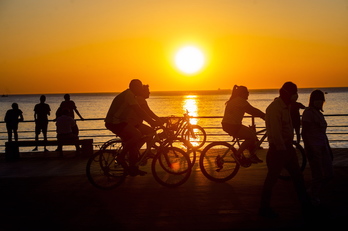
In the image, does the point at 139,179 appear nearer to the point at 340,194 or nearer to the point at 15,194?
the point at 15,194

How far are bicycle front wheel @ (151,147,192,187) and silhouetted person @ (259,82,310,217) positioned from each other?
229cm

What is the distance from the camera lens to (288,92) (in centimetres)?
653

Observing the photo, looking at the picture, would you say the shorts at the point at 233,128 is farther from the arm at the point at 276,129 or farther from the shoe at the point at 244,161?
the arm at the point at 276,129

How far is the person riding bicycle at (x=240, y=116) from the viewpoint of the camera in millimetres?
8748

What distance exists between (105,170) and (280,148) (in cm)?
344

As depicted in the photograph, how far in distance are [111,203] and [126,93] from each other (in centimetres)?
192

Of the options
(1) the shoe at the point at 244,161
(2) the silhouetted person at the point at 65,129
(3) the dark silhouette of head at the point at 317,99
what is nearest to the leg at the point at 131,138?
(1) the shoe at the point at 244,161

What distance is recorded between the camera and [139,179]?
952 cm

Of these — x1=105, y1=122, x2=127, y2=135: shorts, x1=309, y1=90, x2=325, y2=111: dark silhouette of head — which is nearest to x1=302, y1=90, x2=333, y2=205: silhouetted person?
x1=309, y1=90, x2=325, y2=111: dark silhouette of head

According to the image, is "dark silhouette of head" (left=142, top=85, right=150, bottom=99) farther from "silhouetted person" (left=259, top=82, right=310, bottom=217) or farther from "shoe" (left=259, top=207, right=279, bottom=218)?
"shoe" (left=259, top=207, right=279, bottom=218)

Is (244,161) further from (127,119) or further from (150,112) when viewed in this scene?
(127,119)

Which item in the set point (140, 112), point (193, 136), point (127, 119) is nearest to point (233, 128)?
point (140, 112)

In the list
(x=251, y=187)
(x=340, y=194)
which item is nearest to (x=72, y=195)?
(x=251, y=187)

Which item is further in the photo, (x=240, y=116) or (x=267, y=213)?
(x=240, y=116)
